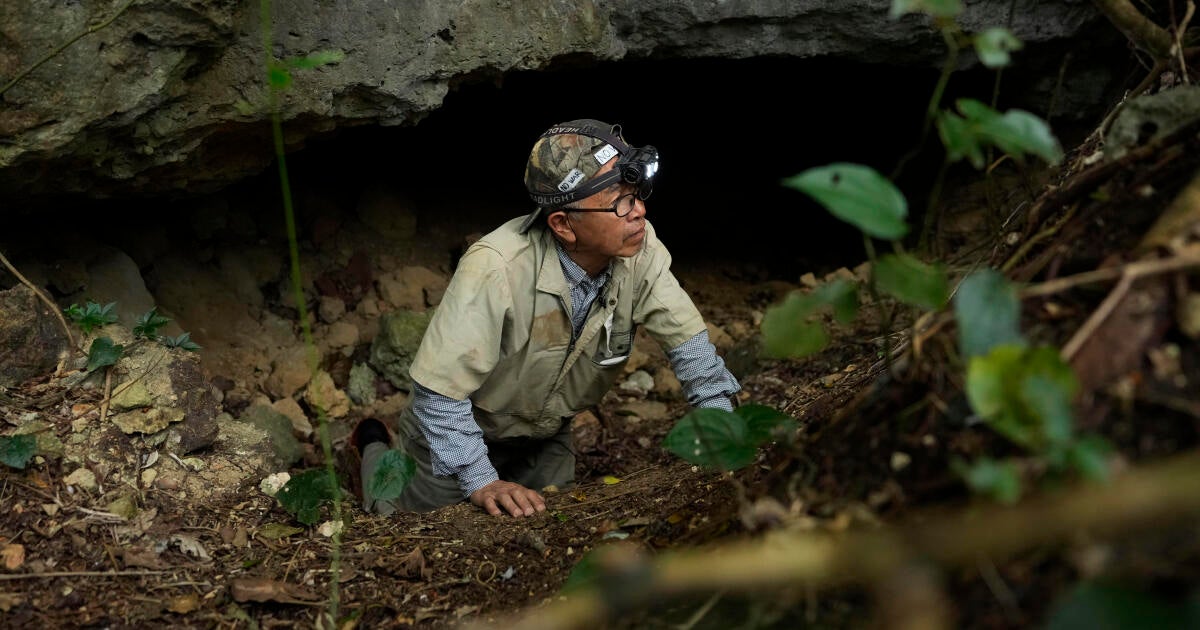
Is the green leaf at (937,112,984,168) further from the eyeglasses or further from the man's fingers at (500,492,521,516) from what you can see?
the man's fingers at (500,492,521,516)

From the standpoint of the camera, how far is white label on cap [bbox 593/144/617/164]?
3107mm

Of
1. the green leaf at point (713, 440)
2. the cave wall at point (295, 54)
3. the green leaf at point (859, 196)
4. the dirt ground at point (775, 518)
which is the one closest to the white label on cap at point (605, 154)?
the cave wall at point (295, 54)

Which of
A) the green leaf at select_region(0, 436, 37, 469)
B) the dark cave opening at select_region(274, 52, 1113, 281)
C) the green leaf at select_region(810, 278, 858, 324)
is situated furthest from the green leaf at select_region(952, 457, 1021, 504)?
the dark cave opening at select_region(274, 52, 1113, 281)

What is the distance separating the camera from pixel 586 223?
316cm

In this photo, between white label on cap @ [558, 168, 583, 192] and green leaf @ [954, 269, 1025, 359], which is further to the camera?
white label on cap @ [558, 168, 583, 192]

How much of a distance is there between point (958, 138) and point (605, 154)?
1.65 metres

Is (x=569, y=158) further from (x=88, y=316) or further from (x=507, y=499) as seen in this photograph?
(x=88, y=316)

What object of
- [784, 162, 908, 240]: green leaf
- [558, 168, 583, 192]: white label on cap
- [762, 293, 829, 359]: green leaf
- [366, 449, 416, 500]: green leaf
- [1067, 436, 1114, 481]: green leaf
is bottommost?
[366, 449, 416, 500]: green leaf

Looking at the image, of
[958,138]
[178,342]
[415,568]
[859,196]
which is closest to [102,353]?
[178,342]

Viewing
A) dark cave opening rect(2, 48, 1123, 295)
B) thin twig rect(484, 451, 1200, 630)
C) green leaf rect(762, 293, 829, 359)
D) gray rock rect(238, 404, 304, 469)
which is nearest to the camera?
thin twig rect(484, 451, 1200, 630)

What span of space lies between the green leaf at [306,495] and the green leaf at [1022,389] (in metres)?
2.07

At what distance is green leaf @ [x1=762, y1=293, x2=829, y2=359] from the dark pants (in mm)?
2021

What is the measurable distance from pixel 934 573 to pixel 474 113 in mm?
4612

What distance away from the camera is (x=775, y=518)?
5.62ft
